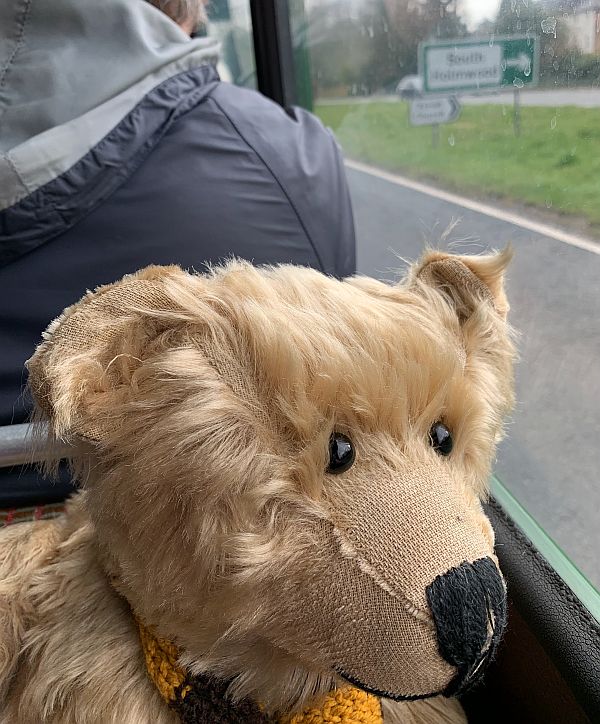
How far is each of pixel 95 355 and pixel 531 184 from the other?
0.67m

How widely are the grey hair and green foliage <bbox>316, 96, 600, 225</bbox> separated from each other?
0.44 metres

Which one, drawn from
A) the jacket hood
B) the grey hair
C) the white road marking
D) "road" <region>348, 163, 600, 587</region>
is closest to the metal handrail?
the jacket hood

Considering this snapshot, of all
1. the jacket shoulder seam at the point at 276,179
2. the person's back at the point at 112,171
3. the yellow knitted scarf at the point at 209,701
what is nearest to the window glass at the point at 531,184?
the jacket shoulder seam at the point at 276,179

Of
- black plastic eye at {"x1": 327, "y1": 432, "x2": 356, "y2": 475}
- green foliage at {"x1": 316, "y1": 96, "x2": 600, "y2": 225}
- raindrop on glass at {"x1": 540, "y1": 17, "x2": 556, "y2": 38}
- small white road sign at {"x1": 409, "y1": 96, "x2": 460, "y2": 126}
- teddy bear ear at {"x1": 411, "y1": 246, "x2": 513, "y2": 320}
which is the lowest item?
black plastic eye at {"x1": 327, "y1": 432, "x2": 356, "y2": 475}

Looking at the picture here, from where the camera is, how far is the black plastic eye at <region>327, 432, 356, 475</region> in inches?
20.2

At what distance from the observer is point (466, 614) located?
481 mm

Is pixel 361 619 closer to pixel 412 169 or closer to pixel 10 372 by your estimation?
pixel 10 372

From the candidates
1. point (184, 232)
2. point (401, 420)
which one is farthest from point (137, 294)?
point (184, 232)

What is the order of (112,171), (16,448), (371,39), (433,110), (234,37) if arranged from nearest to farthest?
(16,448) → (112,171) → (433,110) → (371,39) → (234,37)

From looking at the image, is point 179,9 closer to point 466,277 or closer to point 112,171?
point 112,171

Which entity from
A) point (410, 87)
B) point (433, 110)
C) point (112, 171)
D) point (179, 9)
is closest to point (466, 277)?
point (112, 171)

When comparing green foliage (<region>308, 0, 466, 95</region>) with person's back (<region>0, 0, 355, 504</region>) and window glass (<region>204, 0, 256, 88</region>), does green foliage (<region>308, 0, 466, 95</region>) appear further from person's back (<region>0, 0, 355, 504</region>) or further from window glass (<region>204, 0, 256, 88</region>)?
person's back (<region>0, 0, 355, 504</region>)

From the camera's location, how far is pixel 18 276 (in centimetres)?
87

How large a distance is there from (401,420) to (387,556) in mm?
108
